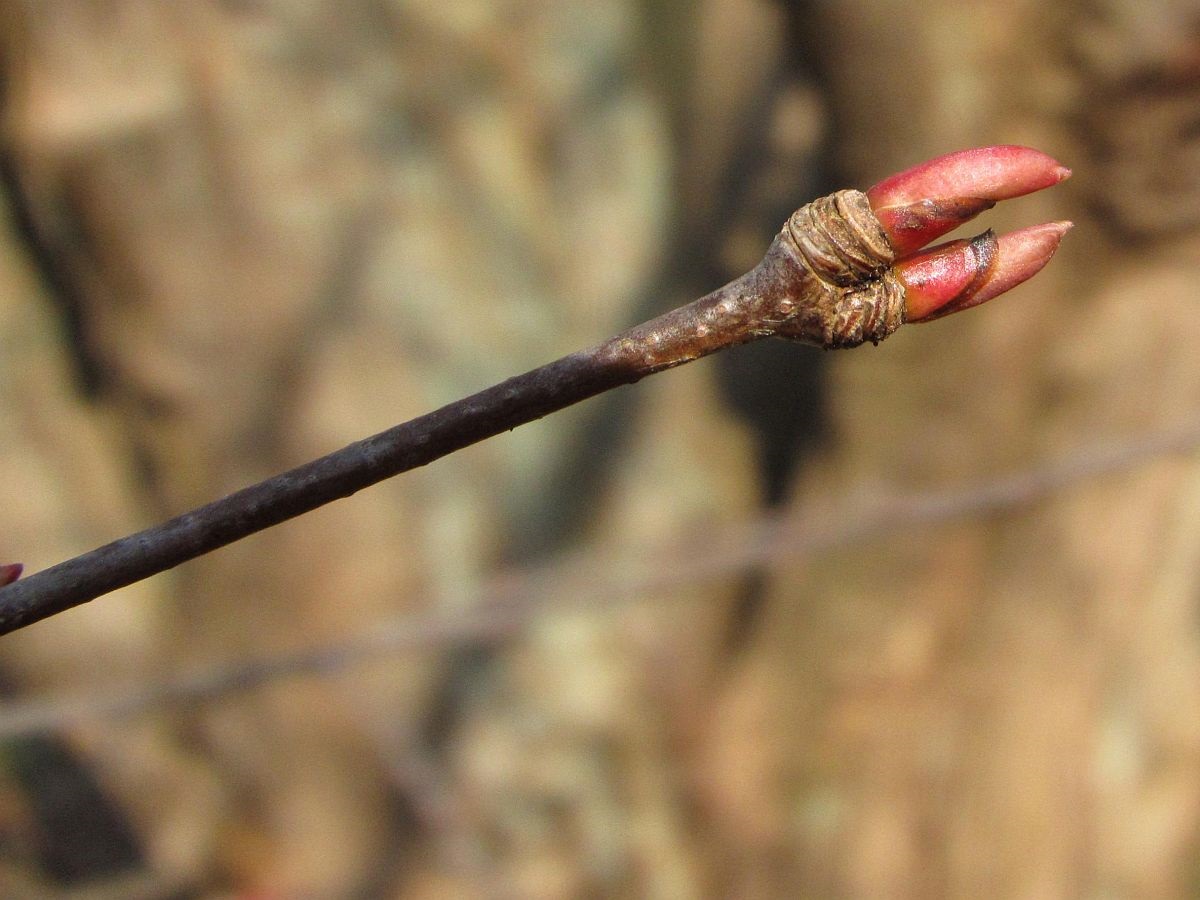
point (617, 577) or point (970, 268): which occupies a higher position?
point (617, 577)

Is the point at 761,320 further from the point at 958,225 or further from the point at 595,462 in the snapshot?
the point at 595,462

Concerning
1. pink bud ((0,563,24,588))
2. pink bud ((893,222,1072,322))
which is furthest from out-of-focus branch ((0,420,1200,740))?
pink bud ((893,222,1072,322))

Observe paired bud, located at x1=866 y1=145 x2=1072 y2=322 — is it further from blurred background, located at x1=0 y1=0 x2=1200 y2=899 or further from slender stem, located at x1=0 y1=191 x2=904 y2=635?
blurred background, located at x1=0 y1=0 x2=1200 y2=899

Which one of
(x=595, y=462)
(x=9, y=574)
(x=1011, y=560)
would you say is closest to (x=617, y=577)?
(x=595, y=462)

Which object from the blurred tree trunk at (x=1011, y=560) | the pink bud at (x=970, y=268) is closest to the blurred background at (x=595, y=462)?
the blurred tree trunk at (x=1011, y=560)

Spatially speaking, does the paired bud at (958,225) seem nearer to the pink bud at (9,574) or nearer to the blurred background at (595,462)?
the pink bud at (9,574)

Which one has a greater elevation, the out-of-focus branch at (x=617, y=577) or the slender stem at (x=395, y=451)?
the out-of-focus branch at (x=617, y=577)

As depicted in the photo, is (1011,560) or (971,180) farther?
(1011,560)
